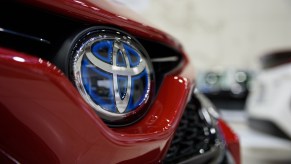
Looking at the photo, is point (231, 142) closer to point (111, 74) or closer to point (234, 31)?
point (111, 74)

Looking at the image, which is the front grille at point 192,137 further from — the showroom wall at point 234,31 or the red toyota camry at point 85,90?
the showroom wall at point 234,31

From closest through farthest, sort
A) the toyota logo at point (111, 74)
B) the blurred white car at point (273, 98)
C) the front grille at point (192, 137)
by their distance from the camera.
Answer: the toyota logo at point (111, 74)
the front grille at point (192, 137)
the blurred white car at point (273, 98)

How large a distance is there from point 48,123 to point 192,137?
365 millimetres

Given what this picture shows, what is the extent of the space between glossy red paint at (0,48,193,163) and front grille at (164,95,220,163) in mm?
145

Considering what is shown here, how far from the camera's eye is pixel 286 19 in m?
4.92

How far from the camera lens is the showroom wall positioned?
4.70 meters

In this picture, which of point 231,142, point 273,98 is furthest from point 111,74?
point 273,98

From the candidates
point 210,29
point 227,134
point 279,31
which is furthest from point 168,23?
point 227,134

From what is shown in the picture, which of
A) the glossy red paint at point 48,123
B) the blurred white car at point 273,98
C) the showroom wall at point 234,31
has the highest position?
the showroom wall at point 234,31

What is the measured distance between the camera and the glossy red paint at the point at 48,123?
1.19ft

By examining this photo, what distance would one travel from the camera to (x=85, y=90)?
1.51ft

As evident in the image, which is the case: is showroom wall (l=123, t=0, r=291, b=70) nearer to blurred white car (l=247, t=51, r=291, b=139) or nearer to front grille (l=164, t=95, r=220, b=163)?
blurred white car (l=247, t=51, r=291, b=139)

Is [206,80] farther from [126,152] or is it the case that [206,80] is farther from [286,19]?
[126,152]

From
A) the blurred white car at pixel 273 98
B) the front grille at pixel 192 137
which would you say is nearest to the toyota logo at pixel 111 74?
the front grille at pixel 192 137
